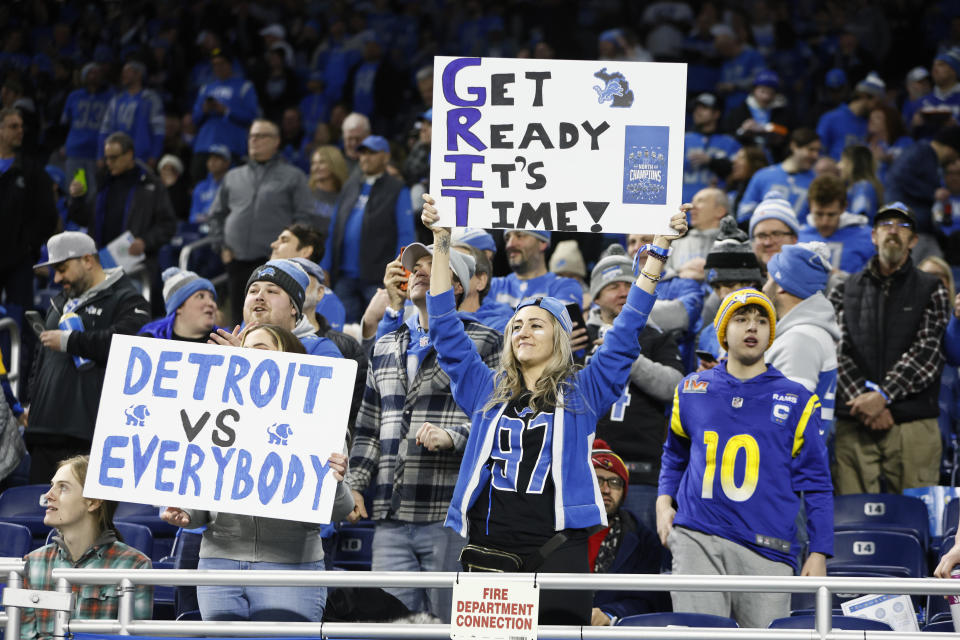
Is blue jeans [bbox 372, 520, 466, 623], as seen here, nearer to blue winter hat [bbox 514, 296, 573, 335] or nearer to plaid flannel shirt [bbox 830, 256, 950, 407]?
blue winter hat [bbox 514, 296, 573, 335]

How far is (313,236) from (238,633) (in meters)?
3.83

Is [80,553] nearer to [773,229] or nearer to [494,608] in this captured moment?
[494,608]

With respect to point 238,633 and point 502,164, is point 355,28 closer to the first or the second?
point 502,164

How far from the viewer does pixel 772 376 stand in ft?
18.5

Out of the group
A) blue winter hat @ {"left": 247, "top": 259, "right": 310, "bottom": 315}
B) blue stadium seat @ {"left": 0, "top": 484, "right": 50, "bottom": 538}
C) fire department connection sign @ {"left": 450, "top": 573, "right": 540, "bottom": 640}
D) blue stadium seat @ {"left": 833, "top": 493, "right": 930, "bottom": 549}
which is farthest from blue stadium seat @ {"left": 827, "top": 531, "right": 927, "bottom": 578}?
blue stadium seat @ {"left": 0, "top": 484, "right": 50, "bottom": 538}

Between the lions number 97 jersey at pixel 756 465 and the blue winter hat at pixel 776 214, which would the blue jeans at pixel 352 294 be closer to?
the blue winter hat at pixel 776 214

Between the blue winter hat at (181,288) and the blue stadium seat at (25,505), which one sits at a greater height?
the blue winter hat at (181,288)

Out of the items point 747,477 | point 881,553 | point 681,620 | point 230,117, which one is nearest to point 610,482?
point 747,477

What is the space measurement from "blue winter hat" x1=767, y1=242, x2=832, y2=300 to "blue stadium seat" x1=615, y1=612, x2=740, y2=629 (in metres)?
2.29

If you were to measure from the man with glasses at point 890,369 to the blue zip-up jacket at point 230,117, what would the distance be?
27.9 ft

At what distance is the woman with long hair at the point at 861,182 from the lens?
10.2 m

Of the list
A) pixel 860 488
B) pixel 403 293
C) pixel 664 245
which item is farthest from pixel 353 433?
pixel 860 488

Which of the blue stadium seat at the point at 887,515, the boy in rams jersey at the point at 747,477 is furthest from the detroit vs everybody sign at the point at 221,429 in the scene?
the blue stadium seat at the point at 887,515

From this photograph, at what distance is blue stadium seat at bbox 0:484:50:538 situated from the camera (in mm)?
6941
